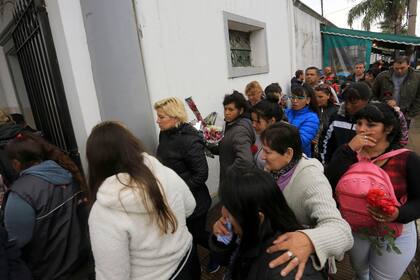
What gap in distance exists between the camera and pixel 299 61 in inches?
284

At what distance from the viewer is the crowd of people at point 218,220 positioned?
108cm

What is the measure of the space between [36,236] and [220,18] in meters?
3.53

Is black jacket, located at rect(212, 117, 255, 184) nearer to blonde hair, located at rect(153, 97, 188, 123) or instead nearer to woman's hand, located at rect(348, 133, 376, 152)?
blonde hair, located at rect(153, 97, 188, 123)

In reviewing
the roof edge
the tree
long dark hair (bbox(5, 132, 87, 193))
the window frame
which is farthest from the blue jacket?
the tree

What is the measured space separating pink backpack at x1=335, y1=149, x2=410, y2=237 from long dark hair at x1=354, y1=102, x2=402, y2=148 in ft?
0.41

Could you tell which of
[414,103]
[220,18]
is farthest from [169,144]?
[414,103]

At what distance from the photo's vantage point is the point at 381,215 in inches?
58.1

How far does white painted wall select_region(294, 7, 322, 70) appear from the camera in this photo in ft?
23.4

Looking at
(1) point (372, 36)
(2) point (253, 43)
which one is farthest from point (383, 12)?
(2) point (253, 43)

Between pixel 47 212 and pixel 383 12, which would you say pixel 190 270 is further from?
pixel 383 12

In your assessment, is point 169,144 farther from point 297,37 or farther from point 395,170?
Result: point 297,37

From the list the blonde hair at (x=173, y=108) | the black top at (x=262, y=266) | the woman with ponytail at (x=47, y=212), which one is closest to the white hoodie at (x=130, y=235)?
the black top at (x=262, y=266)

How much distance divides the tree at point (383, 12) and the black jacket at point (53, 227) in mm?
19613

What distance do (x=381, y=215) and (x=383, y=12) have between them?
19799 millimetres
